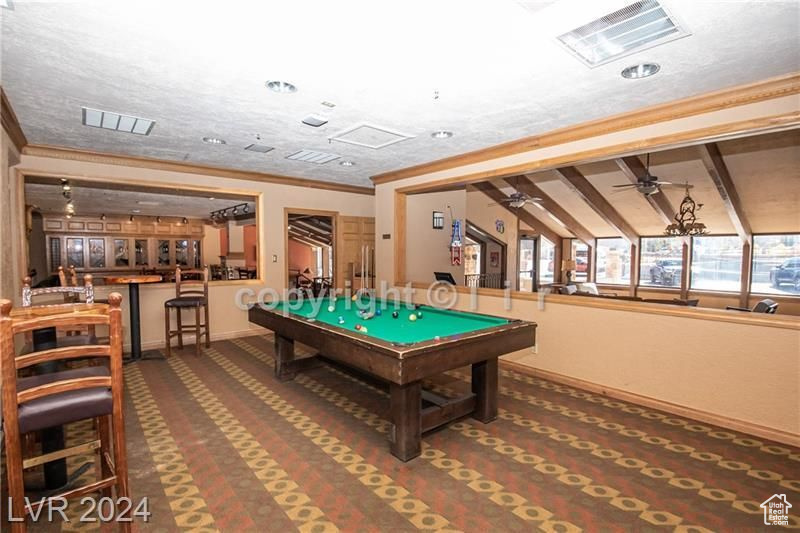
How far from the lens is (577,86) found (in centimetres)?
282

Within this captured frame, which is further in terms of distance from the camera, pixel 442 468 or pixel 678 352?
pixel 678 352

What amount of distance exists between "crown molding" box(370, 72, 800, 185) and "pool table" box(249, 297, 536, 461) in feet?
6.59

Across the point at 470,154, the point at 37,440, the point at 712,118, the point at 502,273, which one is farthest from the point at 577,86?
the point at 502,273

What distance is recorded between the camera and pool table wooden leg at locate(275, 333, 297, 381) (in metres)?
4.14

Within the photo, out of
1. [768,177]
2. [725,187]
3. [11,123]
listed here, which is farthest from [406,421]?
[768,177]

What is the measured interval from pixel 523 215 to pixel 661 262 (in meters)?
3.72

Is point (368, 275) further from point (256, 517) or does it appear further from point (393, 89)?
point (256, 517)

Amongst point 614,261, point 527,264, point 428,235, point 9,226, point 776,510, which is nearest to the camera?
point 776,510

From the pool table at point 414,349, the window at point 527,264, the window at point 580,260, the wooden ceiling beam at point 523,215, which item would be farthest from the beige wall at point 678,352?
the window at point 580,260

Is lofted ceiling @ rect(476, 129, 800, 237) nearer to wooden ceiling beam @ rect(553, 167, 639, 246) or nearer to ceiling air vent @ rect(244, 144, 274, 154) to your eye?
wooden ceiling beam @ rect(553, 167, 639, 246)

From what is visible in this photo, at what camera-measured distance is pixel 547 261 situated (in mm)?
11812

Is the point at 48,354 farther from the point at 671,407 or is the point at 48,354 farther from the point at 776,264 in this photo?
the point at 776,264

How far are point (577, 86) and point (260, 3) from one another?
222 cm

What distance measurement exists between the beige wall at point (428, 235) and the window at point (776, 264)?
6752mm
